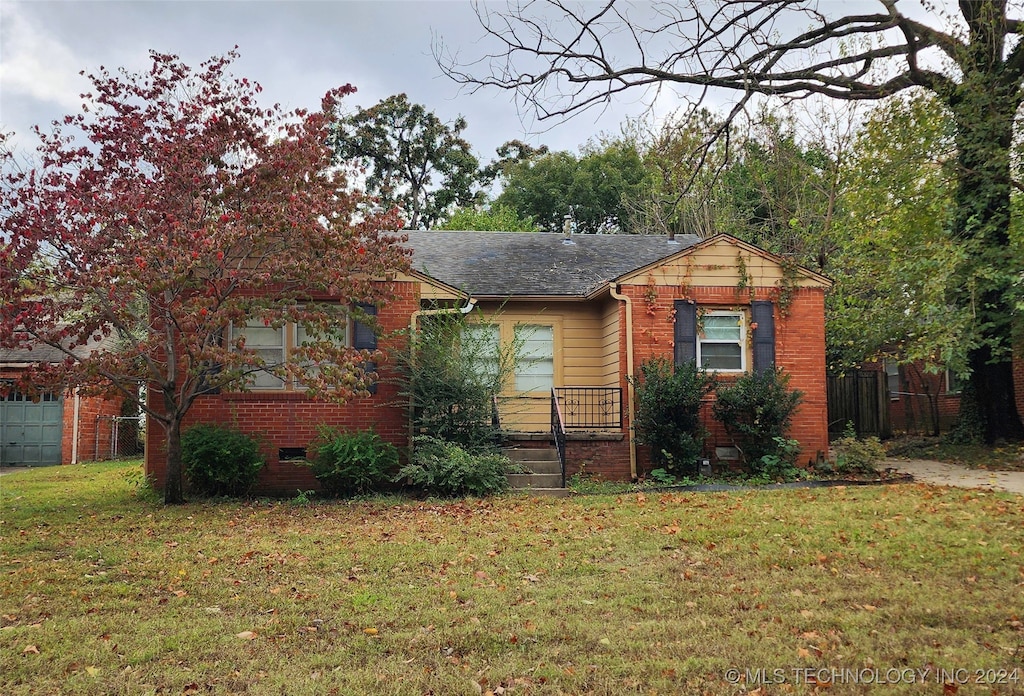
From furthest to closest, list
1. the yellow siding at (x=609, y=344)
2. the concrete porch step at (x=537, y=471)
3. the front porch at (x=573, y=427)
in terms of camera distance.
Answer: the yellow siding at (x=609, y=344)
the front porch at (x=573, y=427)
the concrete porch step at (x=537, y=471)

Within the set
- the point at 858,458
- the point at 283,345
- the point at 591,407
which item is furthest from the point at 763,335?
the point at 283,345

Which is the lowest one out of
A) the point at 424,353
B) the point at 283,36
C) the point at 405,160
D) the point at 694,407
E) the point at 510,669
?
the point at 510,669

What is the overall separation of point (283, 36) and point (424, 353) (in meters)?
Answer: 5.05

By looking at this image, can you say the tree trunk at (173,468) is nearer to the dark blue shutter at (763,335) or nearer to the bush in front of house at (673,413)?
the bush in front of house at (673,413)

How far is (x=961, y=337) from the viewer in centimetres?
1564

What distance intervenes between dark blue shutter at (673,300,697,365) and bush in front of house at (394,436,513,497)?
396 cm

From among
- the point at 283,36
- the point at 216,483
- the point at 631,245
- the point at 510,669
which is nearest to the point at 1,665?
the point at 510,669

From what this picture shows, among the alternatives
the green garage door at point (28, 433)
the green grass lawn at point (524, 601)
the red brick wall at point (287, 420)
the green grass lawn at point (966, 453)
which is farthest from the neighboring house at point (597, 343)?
the green garage door at point (28, 433)

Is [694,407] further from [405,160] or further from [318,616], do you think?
[405,160]

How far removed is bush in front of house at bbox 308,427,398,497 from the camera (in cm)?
1295

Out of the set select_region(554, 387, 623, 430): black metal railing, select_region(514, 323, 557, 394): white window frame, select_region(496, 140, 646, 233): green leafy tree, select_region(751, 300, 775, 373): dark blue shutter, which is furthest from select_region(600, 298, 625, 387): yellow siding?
select_region(496, 140, 646, 233): green leafy tree

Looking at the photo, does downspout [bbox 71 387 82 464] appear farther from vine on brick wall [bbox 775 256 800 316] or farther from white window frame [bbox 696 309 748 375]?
vine on brick wall [bbox 775 256 800 316]

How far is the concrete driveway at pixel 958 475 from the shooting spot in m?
12.9

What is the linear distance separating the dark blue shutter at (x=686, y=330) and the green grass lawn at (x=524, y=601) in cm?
451
